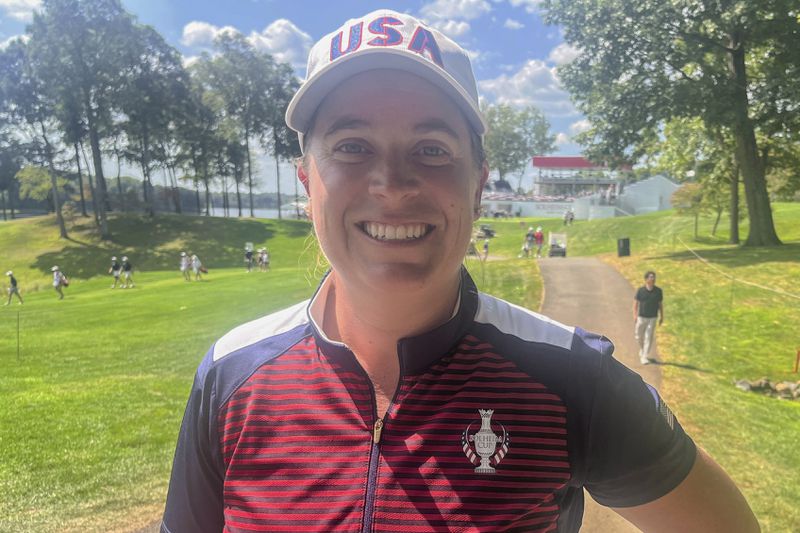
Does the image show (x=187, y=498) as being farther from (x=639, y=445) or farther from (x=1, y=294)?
(x=1, y=294)

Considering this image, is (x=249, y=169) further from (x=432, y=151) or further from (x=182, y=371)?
(x=432, y=151)

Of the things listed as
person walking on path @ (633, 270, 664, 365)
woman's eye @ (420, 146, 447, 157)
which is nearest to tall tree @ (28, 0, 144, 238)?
person walking on path @ (633, 270, 664, 365)

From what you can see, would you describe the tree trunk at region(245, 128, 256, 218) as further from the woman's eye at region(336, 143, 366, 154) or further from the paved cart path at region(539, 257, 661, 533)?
the woman's eye at region(336, 143, 366, 154)

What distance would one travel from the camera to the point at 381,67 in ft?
4.83

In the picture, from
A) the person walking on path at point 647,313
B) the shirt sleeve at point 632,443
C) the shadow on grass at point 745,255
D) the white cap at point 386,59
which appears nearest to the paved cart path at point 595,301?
the person walking on path at point 647,313

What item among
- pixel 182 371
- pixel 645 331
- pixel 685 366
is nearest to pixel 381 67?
pixel 182 371

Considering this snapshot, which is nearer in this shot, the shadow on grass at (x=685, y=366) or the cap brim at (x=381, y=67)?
the cap brim at (x=381, y=67)

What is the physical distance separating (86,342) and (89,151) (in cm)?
4004

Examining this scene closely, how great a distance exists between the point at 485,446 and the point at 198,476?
87cm

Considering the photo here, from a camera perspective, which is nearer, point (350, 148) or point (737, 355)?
point (350, 148)

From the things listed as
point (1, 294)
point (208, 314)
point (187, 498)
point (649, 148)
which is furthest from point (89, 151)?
point (187, 498)

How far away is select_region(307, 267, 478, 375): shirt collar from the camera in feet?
4.92

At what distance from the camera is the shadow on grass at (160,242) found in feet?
120

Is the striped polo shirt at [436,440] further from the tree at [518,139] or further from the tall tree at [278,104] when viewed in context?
the tree at [518,139]
